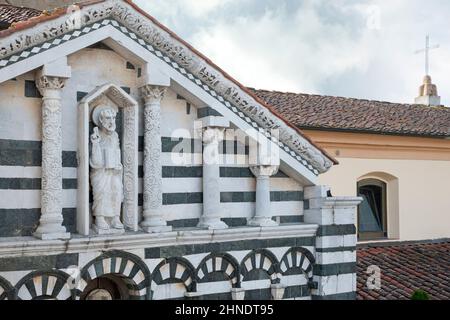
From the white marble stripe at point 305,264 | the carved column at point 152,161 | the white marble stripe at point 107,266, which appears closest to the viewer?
the white marble stripe at point 107,266

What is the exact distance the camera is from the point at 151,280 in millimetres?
8852

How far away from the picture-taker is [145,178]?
895cm

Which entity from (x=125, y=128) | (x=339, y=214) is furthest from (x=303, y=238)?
(x=125, y=128)

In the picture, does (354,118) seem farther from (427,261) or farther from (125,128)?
(125,128)

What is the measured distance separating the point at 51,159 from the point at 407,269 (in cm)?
835

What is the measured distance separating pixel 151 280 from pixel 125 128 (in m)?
2.17

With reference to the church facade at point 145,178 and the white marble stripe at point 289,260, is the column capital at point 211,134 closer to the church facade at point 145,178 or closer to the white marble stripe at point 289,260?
the church facade at point 145,178

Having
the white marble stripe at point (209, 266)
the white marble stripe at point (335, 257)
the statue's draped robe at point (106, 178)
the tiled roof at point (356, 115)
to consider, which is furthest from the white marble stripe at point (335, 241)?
the statue's draped robe at point (106, 178)

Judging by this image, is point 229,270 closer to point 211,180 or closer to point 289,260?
point 289,260

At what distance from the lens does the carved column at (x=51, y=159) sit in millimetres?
8094

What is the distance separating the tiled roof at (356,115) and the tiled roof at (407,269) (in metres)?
2.72

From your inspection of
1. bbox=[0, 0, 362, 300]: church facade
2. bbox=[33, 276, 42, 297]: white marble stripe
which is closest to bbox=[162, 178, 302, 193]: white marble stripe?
bbox=[0, 0, 362, 300]: church facade

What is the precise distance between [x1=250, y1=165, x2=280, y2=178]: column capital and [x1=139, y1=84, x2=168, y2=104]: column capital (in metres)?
1.92

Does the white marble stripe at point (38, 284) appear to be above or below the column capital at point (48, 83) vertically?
below
